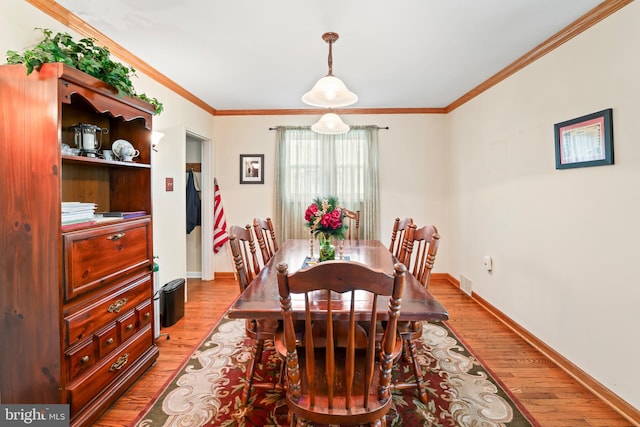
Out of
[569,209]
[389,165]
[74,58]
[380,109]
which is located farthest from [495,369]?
[380,109]

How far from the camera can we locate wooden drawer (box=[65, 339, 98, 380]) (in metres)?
1.70

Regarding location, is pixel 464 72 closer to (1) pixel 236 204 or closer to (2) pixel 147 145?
(2) pixel 147 145

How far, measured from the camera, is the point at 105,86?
1.91m

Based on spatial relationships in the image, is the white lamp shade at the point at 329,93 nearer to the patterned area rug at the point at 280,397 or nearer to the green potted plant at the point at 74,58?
the green potted plant at the point at 74,58

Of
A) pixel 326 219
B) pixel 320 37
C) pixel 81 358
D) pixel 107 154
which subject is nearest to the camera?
pixel 81 358

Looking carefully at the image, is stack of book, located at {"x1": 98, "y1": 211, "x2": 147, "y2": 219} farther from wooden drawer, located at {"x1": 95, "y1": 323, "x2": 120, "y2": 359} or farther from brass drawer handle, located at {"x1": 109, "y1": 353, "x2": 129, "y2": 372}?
brass drawer handle, located at {"x1": 109, "y1": 353, "x2": 129, "y2": 372}

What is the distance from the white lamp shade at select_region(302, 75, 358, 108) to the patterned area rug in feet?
6.48

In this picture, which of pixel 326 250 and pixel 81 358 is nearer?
pixel 81 358

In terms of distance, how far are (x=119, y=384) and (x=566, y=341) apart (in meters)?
3.08

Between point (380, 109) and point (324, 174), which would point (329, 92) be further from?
point (380, 109)

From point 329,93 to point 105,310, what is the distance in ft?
6.40

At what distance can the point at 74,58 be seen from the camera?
182 cm

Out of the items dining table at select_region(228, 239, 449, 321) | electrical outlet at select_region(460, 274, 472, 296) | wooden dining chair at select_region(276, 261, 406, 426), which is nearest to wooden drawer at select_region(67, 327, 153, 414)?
dining table at select_region(228, 239, 449, 321)

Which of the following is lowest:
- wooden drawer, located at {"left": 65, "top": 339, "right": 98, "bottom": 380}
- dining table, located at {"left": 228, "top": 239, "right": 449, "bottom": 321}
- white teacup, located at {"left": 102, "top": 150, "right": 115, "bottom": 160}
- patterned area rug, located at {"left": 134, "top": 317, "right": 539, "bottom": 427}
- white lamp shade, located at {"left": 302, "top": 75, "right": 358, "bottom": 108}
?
patterned area rug, located at {"left": 134, "top": 317, "right": 539, "bottom": 427}
